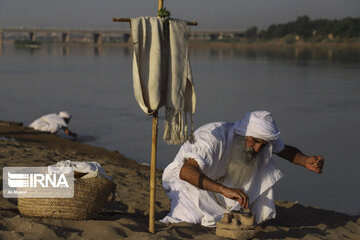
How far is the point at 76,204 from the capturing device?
4359 mm

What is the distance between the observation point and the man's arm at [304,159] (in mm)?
5032

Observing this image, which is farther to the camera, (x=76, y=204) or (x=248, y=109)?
(x=248, y=109)

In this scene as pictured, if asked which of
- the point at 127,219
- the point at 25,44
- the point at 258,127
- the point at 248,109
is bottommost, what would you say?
the point at 25,44

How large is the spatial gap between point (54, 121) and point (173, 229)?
22.4ft

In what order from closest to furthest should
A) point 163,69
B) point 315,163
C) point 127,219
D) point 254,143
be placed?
point 163,69 → point 127,219 → point 254,143 → point 315,163

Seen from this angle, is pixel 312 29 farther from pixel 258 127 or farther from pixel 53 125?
pixel 258 127

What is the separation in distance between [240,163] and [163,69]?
119cm

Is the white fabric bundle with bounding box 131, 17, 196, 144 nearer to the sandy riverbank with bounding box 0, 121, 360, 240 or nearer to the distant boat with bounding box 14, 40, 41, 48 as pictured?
the sandy riverbank with bounding box 0, 121, 360, 240

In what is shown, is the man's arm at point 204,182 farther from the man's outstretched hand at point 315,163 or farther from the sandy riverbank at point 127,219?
the man's outstretched hand at point 315,163

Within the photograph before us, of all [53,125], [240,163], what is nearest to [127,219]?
[240,163]

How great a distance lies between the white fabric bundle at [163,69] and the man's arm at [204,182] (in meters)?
0.39

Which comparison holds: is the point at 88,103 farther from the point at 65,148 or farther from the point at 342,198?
the point at 342,198

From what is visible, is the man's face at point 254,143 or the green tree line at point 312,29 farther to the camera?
the green tree line at point 312,29

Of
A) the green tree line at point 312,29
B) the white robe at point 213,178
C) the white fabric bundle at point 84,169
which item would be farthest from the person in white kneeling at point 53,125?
the green tree line at point 312,29
